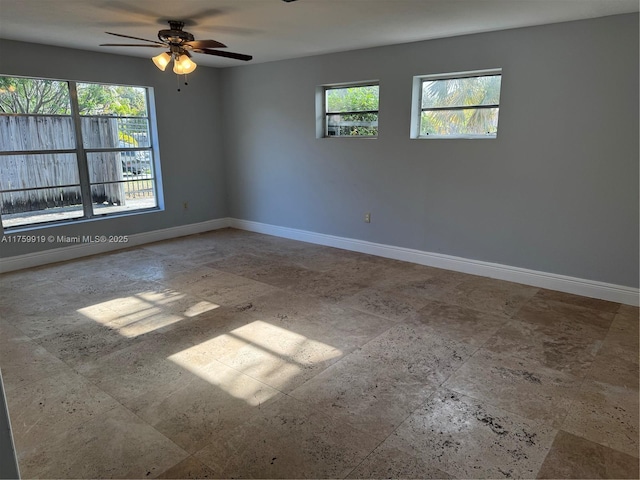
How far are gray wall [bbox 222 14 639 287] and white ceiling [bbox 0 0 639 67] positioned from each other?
0.89ft

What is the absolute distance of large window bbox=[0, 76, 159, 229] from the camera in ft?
15.5

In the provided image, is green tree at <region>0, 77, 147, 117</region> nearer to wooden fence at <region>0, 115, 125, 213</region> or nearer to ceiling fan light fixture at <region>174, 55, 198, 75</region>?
wooden fence at <region>0, 115, 125, 213</region>

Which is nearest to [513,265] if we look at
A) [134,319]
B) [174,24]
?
[134,319]

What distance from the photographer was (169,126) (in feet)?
19.6

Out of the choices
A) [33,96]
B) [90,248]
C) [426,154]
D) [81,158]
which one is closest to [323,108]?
[426,154]

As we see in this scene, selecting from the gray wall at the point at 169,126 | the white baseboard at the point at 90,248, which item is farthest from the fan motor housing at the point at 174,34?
the white baseboard at the point at 90,248

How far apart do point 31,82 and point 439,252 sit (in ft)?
16.3

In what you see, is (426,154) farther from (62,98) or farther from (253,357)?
(62,98)

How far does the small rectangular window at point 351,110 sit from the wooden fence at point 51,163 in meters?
2.82

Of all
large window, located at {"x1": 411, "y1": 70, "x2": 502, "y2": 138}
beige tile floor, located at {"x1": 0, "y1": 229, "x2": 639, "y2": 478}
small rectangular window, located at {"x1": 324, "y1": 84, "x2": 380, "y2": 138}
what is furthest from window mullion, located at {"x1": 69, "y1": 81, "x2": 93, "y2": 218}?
large window, located at {"x1": 411, "y1": 70, "x2": 502, "y2": 138}

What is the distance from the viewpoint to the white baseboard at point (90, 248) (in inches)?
189

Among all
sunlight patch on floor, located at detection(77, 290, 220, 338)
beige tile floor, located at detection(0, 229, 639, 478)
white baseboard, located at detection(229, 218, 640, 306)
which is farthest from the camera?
white baseboard, located at detection(229, 218, 640, 306)

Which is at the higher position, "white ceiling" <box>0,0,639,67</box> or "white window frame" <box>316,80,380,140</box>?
"white ceiling" <box>0,0,639,67</box>

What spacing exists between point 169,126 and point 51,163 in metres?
1.59
